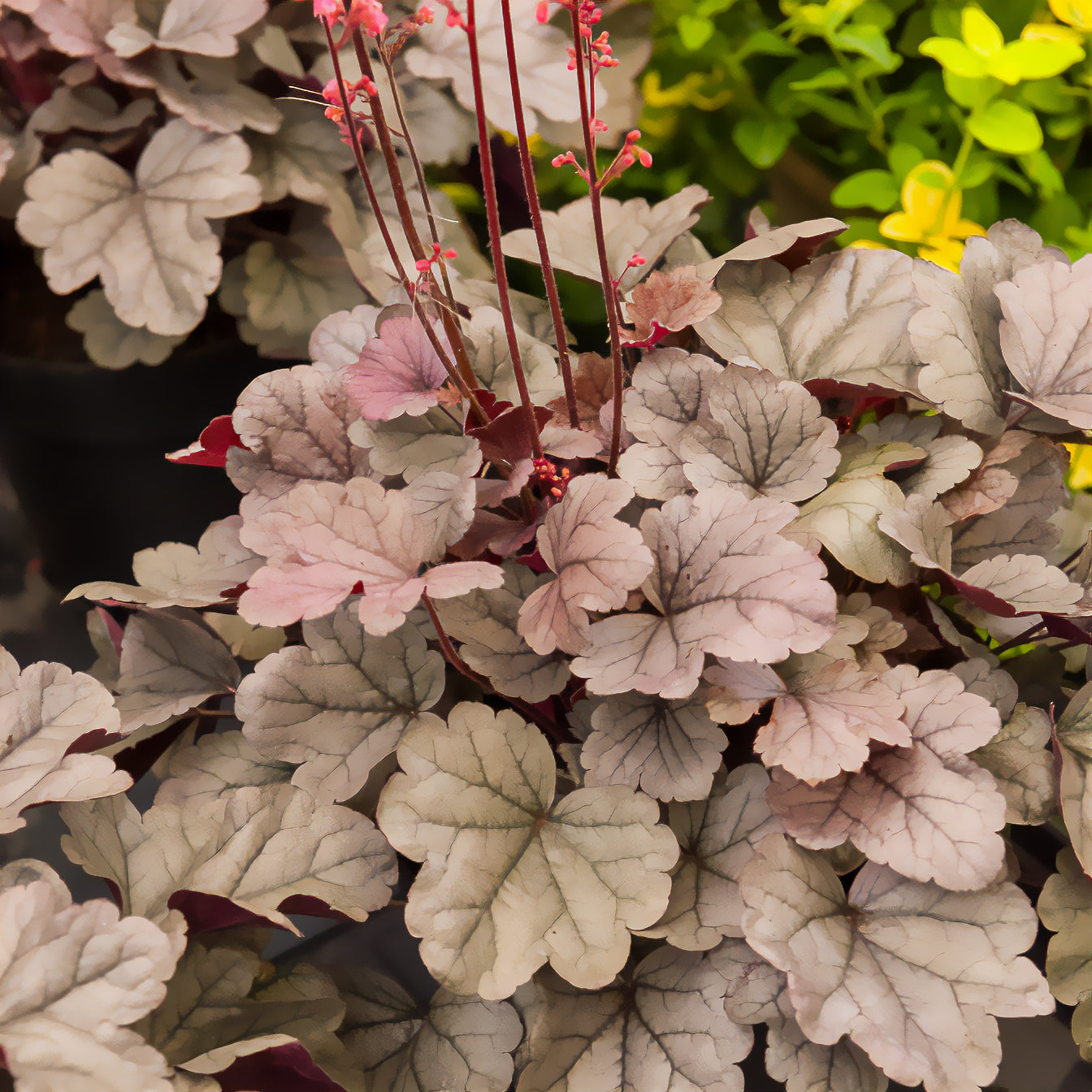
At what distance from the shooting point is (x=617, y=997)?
2.03 ft

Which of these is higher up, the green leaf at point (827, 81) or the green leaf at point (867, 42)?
the green leaf at point (867, 42)

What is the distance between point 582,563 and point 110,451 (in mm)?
791

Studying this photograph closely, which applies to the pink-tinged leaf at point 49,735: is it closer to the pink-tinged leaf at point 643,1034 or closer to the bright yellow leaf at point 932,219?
the pink-tinged leaf at point 643,1034

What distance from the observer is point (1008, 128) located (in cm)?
94

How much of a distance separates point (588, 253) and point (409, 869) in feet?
1.73

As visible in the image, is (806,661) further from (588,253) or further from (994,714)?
(588,253)

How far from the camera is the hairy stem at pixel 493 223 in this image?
495 millimetres

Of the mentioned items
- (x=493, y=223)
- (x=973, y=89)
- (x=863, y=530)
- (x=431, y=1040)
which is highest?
(x=493, y=223)

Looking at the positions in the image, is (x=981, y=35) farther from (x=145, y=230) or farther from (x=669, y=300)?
(x=145, y=230)

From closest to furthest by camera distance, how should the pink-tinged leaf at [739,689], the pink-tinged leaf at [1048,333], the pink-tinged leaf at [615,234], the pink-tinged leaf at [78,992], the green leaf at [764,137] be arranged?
the pink-tinged leaf at [78,992], the pink-tinged leaf at [739,689], the pink-tinged leaf at [1048,333], the pink-tinged leaf at [615,234], the green leaf at [764,137]

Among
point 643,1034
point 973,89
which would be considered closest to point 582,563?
point 643,1034

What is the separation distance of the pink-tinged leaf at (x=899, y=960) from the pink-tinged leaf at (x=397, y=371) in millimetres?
365

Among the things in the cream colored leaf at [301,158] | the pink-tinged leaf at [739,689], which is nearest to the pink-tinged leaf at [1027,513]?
the pink-tinged leaf at [739,689]

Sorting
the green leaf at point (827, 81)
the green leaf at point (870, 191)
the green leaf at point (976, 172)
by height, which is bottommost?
the green leaf at point (870, 191)
